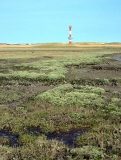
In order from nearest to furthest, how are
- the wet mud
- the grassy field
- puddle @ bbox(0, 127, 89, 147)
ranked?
the grassy field → puddle @ bbox(0, 127, 89, 147) → the wet mud

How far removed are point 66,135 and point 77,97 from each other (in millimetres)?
8021

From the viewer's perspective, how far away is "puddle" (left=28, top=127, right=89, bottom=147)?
13664mm

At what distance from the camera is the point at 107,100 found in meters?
21.5

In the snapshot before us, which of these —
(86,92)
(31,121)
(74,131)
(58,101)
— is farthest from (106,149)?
(86,92)

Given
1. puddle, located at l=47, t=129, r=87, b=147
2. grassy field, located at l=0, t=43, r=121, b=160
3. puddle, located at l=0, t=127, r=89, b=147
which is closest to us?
grassy field, located at l=0, t=43, r=121, b=160

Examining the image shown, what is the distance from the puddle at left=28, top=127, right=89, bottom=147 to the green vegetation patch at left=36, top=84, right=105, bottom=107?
5096 millimetres

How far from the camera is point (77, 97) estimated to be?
73.3ft

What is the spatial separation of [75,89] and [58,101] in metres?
5.04

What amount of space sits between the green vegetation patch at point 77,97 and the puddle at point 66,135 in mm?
5096

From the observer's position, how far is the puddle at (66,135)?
13.7m

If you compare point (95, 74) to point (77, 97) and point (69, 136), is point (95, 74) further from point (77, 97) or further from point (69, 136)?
point (69, 136)

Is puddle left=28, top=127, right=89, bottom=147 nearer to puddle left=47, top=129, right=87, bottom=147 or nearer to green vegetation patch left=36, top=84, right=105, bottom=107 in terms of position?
puddle left=47, top=129, right=87, bottom=147

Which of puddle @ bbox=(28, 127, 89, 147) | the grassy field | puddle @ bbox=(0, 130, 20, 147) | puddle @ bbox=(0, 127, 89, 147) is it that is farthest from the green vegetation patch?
puddle @ bbox=(0, 130, 20, 147)

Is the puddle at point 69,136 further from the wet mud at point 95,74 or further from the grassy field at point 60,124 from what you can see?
the wet mud at point 95,74
